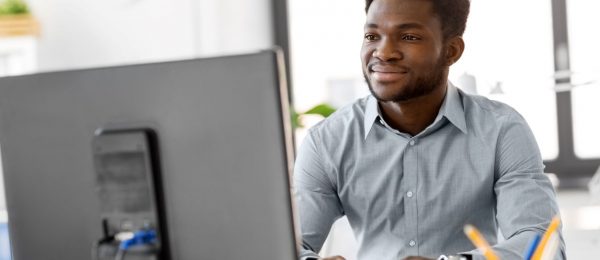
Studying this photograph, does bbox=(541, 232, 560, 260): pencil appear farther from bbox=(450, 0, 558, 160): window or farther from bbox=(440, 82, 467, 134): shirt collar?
bbox=(450, 0, 558, 160): window

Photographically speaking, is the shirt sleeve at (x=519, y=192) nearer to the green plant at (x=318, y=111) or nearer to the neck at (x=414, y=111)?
the neck at (x=414, y=111)

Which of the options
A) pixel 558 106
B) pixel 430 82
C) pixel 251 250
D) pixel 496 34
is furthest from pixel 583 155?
pixel 251 250

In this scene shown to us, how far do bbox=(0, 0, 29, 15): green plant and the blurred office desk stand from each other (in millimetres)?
2175

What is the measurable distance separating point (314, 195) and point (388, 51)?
1.03 feet

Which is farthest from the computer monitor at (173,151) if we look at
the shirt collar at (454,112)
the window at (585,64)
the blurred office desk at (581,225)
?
the window at (585,64)

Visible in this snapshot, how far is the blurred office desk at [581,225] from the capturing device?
8.48 ft

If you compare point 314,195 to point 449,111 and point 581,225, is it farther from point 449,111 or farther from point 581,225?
point 581,225

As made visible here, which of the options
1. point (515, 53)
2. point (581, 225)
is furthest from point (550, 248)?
point (515, 53)

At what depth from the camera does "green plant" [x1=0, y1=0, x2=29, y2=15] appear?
9.54 feet

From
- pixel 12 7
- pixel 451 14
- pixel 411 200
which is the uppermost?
pixel 12 7

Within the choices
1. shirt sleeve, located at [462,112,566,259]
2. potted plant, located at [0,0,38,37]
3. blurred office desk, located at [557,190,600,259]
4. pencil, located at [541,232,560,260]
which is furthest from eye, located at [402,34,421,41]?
potted plant, located at [0,0,38,37]

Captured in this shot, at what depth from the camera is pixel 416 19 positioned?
142 centimetres

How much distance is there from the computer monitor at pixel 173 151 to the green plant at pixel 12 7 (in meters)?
2.12

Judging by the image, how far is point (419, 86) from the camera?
143 centimetres
